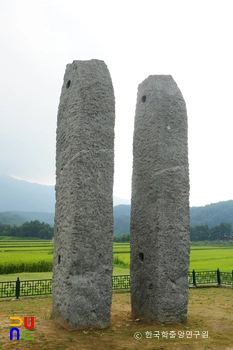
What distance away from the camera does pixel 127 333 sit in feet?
25.1

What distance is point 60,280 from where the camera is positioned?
802 cm

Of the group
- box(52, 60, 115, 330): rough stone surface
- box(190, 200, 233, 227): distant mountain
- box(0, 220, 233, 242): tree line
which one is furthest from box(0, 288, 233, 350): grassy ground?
box(190, 200, 233, 227): distant mountain

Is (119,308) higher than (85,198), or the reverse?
(85,198)

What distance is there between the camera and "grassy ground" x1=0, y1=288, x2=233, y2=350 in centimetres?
667

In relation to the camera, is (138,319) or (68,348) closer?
(68,348)

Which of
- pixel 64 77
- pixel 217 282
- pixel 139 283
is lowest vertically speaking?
pixel 217 282

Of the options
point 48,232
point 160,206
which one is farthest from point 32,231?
point 160,206

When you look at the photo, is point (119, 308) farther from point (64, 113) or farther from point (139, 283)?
point (64, 113)

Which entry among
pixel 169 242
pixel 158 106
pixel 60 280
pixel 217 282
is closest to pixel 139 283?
pixel 169 242

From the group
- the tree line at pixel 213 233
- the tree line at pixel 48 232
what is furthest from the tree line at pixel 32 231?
the tree line at pixel 213 233

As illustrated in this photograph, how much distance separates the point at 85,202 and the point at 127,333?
305 centimetres

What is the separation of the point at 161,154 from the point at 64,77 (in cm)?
339

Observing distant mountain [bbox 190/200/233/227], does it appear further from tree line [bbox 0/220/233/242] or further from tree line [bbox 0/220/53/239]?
tree line [bbox 0/220/53/239]

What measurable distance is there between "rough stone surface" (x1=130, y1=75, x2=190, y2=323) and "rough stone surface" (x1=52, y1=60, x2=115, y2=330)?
1.34 meters
